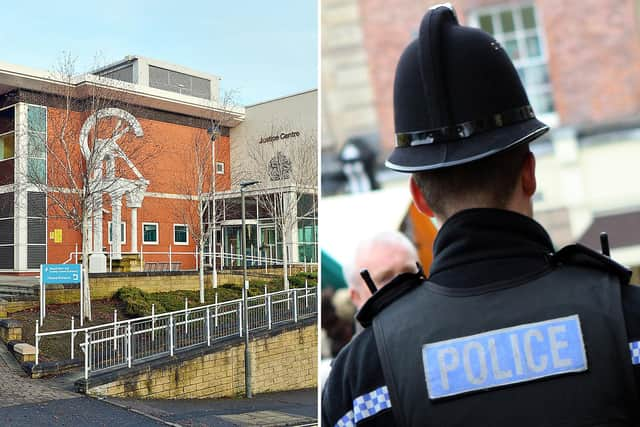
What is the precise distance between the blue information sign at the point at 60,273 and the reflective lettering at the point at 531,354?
2617 mm

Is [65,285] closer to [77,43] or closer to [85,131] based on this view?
[85,131]

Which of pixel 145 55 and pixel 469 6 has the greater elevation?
pixel 469 6

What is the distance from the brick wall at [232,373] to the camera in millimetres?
3143

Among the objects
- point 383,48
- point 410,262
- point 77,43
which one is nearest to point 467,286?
point 410,262

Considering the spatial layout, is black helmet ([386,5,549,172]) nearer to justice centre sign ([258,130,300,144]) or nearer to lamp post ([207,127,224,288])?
lamp post ([207,127,224,288])

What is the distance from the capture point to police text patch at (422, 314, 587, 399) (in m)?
0.68

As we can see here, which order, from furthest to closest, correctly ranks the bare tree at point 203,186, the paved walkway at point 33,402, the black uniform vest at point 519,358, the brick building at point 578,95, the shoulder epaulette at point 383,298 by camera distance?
the brick building at point 578,95, the bare tree at point 203,186, the paved walkway at point 33,402, the shoulder epaulette at point 383,298, the black uniform vest at point 519,358

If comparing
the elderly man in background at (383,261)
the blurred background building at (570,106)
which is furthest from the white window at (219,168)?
the elderly man in background at (383,261)

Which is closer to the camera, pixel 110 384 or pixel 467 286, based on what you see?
pixel 467 286

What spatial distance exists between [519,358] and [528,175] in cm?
20

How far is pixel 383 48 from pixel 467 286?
3209mm

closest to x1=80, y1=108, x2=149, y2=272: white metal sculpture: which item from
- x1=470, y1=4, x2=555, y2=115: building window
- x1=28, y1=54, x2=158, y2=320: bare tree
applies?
x1=28, y1=54, x2=158, y2=320: bare tree

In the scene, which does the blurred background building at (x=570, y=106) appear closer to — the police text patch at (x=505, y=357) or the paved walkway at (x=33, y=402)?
the paved walkway at (x=33, y=402)

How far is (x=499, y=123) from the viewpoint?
2.42 ft
